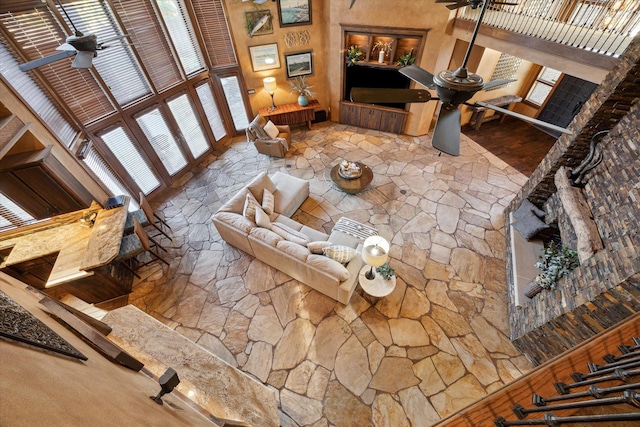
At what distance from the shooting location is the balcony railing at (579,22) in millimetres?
4094

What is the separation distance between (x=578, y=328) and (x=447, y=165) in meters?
4.90

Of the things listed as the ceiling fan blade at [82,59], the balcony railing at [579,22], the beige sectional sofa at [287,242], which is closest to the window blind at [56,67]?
the ceiling fan blade at [82,59]

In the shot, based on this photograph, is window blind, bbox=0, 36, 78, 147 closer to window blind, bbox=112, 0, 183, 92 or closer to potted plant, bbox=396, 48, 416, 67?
window blind, bbox=112, 0, 183, 92

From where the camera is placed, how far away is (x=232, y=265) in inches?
210

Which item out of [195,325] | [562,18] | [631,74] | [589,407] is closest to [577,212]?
[631,74]

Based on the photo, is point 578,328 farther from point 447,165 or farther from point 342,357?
point 447,165

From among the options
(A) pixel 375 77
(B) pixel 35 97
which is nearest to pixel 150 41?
(B) pixel 35 97

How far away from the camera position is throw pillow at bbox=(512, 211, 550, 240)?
4.96 m

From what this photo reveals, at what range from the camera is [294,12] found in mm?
7199

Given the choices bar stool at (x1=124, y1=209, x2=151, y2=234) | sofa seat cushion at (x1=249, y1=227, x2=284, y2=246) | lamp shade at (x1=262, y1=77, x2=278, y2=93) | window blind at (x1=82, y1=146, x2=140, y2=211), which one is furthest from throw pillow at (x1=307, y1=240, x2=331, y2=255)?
lamp shade at (x1=262, y1=77, x2=278, y2=93)

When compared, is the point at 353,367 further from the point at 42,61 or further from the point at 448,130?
the point at 42,61

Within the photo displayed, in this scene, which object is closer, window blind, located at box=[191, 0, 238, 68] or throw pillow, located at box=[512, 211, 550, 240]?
throw pillow, located at box=[512, 211, 550, 240]

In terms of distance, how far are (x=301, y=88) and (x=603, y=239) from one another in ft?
26.2

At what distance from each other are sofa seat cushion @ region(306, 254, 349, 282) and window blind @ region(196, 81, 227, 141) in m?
5.83
